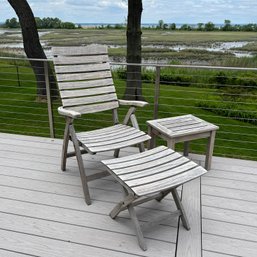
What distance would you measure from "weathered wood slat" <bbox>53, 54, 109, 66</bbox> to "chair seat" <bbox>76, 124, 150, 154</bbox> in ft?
2.24

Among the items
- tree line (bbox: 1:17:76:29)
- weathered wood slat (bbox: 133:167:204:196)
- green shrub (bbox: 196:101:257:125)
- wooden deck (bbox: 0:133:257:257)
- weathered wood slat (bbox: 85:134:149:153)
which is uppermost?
tree line (bbox: 1:17:76:29)

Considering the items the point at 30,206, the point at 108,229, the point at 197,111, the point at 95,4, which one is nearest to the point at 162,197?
the point at 108,229

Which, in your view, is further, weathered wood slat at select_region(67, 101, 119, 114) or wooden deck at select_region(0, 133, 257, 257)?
weathered wood slat at select_region(67, 101, 119, 114)

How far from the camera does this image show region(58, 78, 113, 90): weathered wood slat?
8.43 feet

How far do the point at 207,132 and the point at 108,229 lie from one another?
1.22 metres

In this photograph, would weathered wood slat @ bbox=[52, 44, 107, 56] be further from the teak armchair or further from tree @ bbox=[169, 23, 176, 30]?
tree @ bbox=[169, 23, 176, 30]

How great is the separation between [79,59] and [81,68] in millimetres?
85

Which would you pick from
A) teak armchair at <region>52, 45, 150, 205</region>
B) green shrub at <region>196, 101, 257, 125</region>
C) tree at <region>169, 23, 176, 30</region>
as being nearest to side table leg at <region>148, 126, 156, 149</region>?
teak armchair at <region>52, 45, 150, 205</region>

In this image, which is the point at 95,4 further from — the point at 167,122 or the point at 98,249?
the point at 98,249

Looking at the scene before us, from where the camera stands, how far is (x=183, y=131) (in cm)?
243

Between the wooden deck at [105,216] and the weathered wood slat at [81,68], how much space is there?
0.85 m

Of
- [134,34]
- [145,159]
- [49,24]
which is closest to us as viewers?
[145,159]

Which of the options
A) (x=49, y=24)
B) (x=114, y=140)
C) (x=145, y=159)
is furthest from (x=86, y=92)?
(x=49, y=24)

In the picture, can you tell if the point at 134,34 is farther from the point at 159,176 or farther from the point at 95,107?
the point at 159,176
